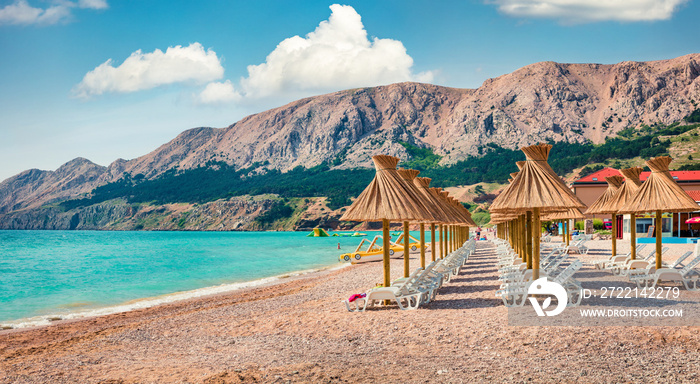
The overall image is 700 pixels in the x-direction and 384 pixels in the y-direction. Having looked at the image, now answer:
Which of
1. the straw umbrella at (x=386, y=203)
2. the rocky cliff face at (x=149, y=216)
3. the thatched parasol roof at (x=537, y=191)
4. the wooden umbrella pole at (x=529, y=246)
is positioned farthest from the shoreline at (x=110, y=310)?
the rocky cliff face at (x=149, y=216)

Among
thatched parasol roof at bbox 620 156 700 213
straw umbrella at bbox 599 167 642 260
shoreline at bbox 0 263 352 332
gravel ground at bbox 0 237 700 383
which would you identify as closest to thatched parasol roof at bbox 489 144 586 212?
gravel ground at bbox 0 237 700 383

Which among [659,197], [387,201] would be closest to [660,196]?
[659,197]

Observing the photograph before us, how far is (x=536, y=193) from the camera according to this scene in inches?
379

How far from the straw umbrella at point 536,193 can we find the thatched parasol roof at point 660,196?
310 centimetres

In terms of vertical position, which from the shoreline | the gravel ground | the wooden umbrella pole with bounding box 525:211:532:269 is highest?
the wooden umbrella pole with bounding box 525:211:532:269

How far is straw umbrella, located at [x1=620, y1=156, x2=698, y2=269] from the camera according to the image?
1140cm

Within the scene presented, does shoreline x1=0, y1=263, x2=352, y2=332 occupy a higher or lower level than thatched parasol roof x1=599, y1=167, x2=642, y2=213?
lower

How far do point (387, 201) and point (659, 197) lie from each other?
678 cm

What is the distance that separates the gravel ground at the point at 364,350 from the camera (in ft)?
17.5

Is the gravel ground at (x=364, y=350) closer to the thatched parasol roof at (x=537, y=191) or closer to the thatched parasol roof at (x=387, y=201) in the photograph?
the thatched parasol roof at (x=387, y=201)

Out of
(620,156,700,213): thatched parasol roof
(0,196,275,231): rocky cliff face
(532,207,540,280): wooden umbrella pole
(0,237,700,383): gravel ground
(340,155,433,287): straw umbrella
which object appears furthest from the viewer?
(0,196,275,231): rocky cliff face

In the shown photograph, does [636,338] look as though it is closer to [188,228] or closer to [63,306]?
[63,306]

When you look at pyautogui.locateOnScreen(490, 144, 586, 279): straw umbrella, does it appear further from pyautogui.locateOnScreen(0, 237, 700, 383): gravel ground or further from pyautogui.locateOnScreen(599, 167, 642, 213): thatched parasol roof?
pyautogui.locateOnScreen(599, 167, 642, 213): thatched parasol roof

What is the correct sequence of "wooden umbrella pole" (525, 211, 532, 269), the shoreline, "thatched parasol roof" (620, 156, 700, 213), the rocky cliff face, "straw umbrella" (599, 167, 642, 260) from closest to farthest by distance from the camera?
"thatched parasol roof" (620, 156, 700, 213) → "wooden umbrella pole" (525, 211, 532, 269) → the shoreline → "straw umbrella" (599, 167, 642, 260) → the rocky cliff face
